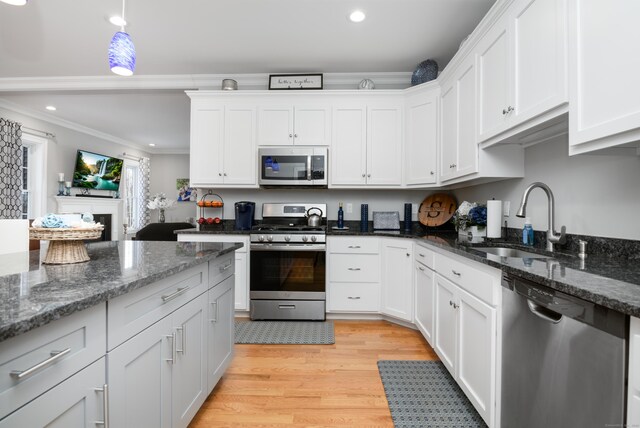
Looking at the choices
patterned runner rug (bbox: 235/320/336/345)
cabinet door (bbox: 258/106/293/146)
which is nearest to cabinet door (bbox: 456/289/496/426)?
patterned runner rug (bbox: 235/320/336/345)

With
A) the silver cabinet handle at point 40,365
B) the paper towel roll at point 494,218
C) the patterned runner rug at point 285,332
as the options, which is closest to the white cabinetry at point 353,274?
the patterned runner rug at point 285,332

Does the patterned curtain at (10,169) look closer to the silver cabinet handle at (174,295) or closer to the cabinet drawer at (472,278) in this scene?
the silver cabinet handle at (174,295)

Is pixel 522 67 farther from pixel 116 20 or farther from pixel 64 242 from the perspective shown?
pixel 116 20

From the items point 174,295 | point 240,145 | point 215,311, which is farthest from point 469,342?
point 240,145

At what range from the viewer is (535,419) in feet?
3.77

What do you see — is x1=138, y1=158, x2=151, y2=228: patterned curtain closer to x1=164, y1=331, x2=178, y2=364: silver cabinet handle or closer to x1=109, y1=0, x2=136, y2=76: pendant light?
x1=109, y1=0, x2=136, y2=76: pendant light

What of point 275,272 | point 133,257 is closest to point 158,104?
point 275,272

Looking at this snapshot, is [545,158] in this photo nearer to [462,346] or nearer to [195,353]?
[462,346]

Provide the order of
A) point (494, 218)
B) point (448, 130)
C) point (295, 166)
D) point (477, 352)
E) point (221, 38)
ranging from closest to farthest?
point (477, 352), point (494, 218), point (448, 130), point (221, 38), point (295, 166)

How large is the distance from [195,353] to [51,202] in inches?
222

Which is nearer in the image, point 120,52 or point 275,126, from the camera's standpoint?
point 120,52

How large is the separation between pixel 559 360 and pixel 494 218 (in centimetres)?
142

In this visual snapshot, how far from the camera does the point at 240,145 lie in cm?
340

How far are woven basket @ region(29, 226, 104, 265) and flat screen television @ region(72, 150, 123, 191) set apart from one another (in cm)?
577
